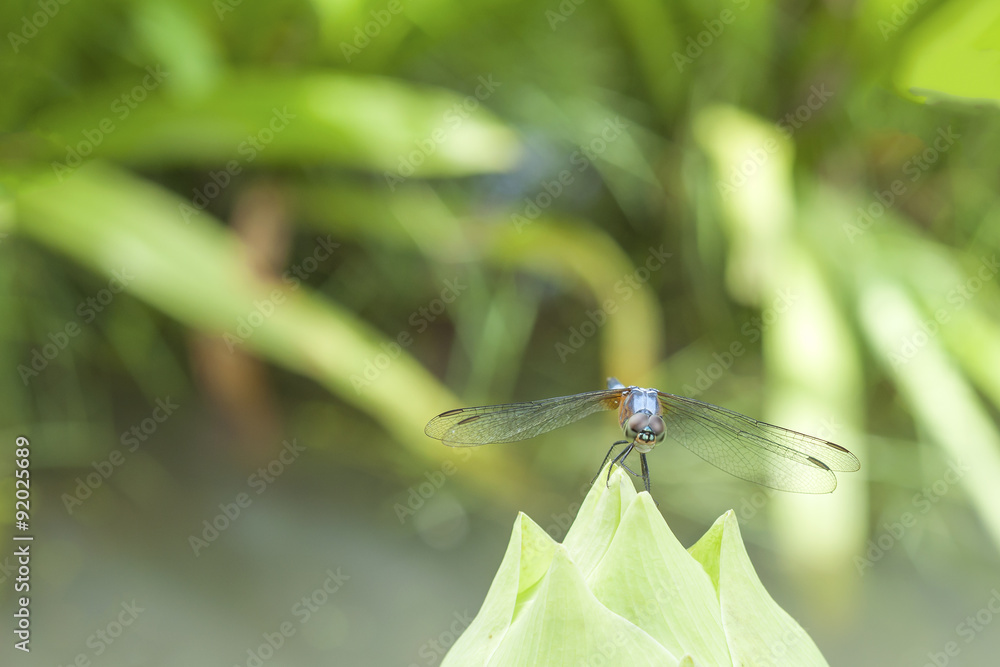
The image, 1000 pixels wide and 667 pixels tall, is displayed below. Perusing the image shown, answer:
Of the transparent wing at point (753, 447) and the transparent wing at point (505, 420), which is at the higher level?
the transparent wing at point (753, 447)

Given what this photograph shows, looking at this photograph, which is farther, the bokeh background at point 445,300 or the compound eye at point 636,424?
the bokeh background at point 445,300

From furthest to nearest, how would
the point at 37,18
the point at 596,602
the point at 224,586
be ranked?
1. the point at 37,18
2. the point at 224,586
3. the point at 596,602

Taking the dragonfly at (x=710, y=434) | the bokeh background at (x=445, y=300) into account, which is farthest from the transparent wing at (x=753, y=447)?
the bokeh background at (x=445, y=300)

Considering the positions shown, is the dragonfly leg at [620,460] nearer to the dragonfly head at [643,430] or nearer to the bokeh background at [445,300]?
the dragonfly head at [643,430]

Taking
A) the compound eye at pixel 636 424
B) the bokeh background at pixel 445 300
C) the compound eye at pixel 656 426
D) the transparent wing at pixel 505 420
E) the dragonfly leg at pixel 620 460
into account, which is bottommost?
the dragonfly leg at pixel 620 460

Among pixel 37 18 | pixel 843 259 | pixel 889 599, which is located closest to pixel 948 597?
pixel 889 599

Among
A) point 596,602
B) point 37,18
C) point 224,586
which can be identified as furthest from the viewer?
point 37,18

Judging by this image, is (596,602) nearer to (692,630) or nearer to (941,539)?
(692,630)

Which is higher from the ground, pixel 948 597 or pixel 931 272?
pixel 931 272
